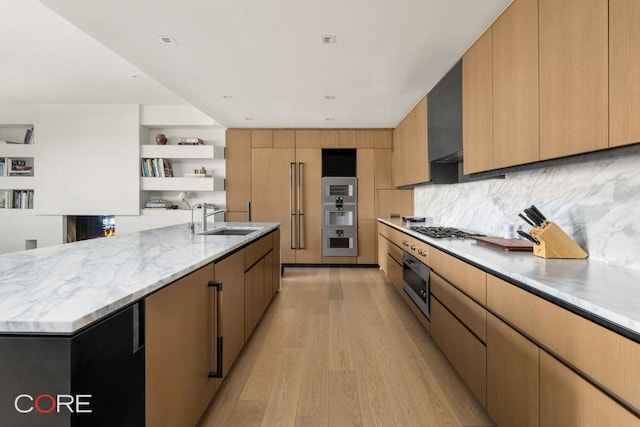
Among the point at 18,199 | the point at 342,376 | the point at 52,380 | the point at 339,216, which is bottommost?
the point at 342,376

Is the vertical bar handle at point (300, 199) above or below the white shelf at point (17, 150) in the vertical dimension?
below

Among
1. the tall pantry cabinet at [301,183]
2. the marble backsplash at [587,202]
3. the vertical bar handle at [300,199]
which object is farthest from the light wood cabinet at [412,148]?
the vertical bar handle at [300,199]

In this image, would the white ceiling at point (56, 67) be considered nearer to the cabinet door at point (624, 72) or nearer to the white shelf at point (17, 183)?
the white shelf at point (17, 183)

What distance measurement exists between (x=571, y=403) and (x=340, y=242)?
4761 mm

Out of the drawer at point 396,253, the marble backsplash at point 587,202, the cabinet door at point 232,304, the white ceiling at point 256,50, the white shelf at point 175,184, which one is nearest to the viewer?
the marble backsplash at point 587,202

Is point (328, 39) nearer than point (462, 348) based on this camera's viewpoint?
No

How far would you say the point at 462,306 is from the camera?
197cm

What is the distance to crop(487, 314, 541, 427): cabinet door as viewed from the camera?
4.19 ft

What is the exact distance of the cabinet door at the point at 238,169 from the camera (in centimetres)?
580

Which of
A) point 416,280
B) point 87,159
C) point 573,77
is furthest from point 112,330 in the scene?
point 87,159

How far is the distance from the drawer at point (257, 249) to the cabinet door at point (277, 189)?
201cm

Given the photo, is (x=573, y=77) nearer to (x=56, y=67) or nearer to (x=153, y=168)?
(x=56, y=67)

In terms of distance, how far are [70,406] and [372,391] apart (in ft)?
5.46

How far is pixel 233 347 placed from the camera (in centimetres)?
217
